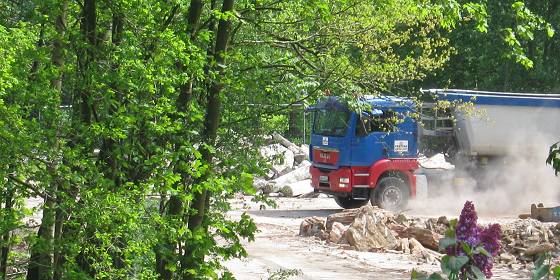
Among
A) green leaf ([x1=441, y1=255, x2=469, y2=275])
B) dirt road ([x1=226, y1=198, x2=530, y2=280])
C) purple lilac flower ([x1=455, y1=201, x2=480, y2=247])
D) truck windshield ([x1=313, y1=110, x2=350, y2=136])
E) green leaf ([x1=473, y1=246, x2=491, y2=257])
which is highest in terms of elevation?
truck windshield ([x1=313, y1=110, x2=350, y2=136])

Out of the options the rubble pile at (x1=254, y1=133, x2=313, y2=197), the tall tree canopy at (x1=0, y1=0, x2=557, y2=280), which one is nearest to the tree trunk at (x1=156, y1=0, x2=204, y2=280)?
the tall tree canopy at (x1=0, y1=0, x2=557, y2=280)

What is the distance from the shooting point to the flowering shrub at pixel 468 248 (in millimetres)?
3928

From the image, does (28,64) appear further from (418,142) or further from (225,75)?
(418,142)

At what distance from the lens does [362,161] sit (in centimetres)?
2442

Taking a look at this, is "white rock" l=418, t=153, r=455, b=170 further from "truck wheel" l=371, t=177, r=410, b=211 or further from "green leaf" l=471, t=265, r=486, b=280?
"green leaf" l=471, t=265, r=486, b=280

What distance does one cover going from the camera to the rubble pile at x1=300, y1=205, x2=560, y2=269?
18.4 m

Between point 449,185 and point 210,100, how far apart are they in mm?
18416

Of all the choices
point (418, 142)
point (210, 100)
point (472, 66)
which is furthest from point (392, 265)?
point (472, 66)

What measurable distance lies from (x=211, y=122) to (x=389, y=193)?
53.4 ft

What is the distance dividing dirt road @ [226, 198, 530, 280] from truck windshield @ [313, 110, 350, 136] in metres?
2.91

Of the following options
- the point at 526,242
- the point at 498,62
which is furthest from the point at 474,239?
the point at 498,62

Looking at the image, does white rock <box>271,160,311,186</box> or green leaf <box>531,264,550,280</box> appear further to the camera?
white rock <box>271,160,311,186</box>

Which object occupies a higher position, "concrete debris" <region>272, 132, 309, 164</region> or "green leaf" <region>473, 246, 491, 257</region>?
"concrete debris" <region>272, 132, 309, 164</region>

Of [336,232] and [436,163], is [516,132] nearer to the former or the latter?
[436,163]
